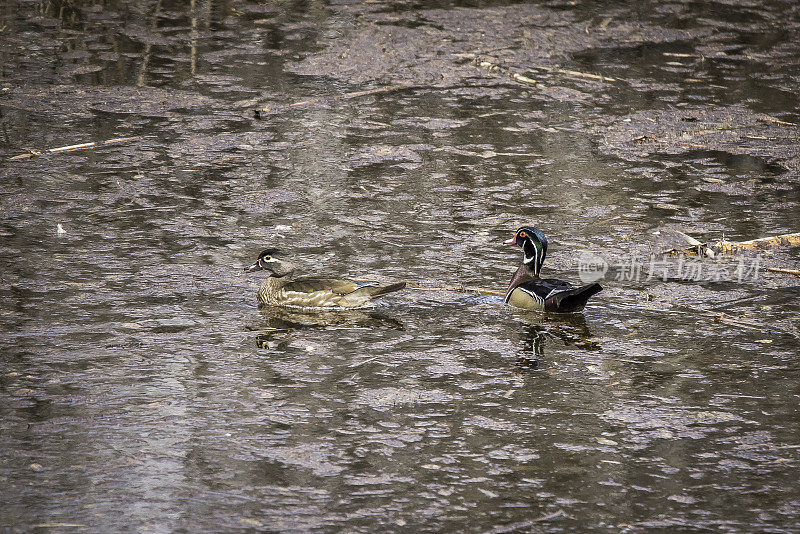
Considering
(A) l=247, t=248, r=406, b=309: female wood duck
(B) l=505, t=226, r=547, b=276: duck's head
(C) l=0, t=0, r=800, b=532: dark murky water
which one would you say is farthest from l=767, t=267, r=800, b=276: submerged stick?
(A) l=247, t=248, r=406, b=309: female wood duck

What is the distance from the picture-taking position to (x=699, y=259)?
32.9 feet

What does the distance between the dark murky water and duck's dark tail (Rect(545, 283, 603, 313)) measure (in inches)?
5.6

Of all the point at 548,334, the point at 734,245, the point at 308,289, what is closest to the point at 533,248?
the point at 548,334

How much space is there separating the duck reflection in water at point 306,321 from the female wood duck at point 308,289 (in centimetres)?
7

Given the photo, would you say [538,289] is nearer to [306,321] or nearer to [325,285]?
[325,285]

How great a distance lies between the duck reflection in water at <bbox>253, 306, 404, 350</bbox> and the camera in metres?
8.52

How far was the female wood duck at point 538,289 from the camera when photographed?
8812 millimetres

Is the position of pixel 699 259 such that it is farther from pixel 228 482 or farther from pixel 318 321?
pixel 228 482

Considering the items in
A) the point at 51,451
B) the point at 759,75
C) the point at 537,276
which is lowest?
the point at 51,451

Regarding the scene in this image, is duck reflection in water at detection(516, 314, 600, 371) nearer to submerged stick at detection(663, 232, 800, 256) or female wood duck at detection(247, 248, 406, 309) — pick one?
female wood duck at detection(247, 248, 406, 309)

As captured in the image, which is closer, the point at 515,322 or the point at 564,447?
the point at 564,447

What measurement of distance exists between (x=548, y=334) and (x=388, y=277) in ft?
4.94

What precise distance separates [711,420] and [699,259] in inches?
123

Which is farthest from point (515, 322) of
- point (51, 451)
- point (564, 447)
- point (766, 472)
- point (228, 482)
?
point (51, 451)
